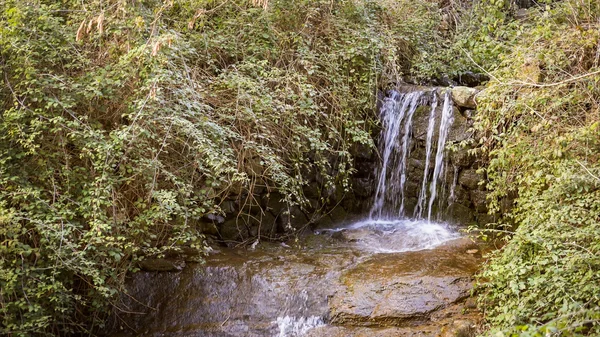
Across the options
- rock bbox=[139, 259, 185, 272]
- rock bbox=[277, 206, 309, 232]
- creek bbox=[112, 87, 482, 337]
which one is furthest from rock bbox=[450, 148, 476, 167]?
rock bbox=[139, 259, 185, 272]

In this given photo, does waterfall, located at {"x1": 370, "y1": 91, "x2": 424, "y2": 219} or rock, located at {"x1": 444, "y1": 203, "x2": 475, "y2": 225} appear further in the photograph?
waterfall, located at {"x1": 370, "y1": 91, "x2": 424, "y2": 219}

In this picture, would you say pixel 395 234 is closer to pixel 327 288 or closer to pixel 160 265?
pixel 327 288

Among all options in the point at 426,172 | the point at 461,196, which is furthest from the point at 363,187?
the point at 461,196

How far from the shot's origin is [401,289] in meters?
5.12

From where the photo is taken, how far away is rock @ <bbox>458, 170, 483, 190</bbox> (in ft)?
22.6

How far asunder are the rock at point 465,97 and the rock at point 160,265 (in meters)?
4.02

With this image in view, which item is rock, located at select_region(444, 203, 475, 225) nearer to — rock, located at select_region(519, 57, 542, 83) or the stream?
the stream

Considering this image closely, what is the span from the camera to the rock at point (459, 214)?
694cm

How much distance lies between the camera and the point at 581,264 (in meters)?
4.04

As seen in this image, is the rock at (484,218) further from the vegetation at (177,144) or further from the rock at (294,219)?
the rock at (294,219)

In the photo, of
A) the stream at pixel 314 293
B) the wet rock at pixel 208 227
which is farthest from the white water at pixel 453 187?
the wet rock at pixel 208 227

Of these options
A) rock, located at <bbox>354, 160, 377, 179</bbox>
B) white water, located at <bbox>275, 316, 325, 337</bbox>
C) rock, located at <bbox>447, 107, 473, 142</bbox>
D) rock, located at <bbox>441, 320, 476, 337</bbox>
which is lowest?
white water, located at <bbox>275, 316, 325, 337</bbox>

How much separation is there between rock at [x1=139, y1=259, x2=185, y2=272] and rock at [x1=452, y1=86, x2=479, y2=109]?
13.2 feet

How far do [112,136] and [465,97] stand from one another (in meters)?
4.43
